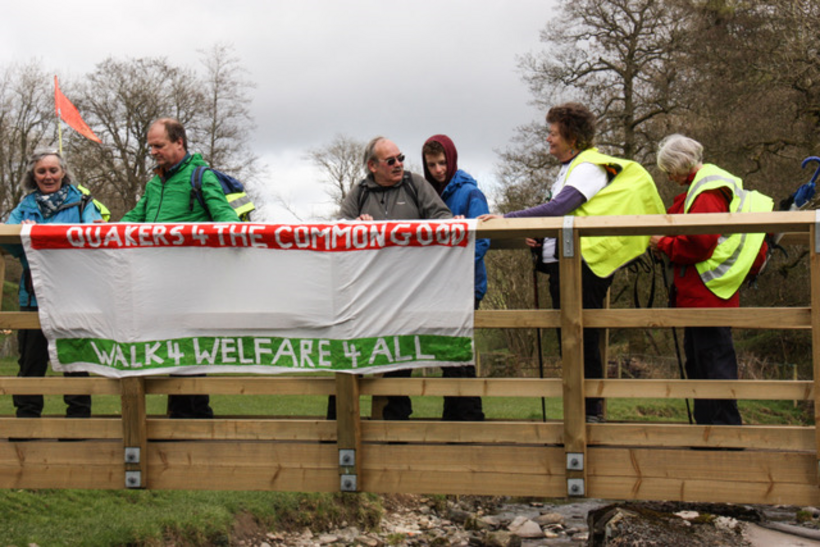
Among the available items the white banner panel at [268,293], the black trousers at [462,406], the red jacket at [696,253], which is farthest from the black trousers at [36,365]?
the red jacket at [696,253]

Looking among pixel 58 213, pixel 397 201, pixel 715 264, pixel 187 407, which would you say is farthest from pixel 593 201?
pixel 58 213

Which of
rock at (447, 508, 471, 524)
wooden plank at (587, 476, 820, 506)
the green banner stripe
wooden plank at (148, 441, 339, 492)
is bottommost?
rock at (447, 508, 471, 524)

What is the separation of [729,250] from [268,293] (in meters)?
2.51

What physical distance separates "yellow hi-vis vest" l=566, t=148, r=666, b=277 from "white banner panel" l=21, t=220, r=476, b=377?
823 mm

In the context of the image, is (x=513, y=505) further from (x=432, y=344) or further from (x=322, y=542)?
(x=432, y=344)

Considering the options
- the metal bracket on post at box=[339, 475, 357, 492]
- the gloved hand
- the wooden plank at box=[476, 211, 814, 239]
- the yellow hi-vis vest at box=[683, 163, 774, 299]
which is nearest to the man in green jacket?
the metal bracket on post at box=[339, 475, 357, 492]

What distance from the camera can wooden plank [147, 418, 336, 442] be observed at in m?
4.90

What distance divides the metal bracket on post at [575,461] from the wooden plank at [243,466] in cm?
122

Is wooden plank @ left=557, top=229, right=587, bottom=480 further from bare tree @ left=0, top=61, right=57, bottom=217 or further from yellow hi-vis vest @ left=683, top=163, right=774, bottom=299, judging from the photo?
bare tree @ left=0, top=61, right=57, bottom=217

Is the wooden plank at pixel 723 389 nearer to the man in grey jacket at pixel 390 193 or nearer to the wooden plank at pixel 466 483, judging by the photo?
the wooden plank at pixel 466 483

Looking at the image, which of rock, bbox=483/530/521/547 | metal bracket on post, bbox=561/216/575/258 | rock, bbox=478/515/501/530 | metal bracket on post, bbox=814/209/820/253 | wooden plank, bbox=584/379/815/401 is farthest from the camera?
rock, bbox=478/515/501/530

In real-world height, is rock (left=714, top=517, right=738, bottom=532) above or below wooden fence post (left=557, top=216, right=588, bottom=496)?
below

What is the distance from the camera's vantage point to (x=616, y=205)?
5160 millimetres

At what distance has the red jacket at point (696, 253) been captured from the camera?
16.4ft
